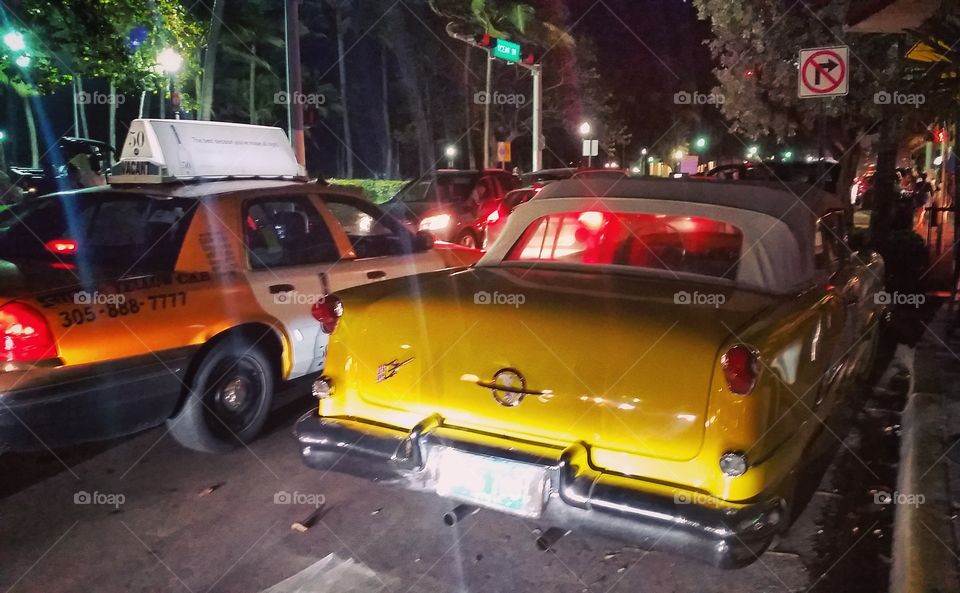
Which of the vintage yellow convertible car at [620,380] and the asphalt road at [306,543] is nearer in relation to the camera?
the vintage yellow convertible car at [620,380]

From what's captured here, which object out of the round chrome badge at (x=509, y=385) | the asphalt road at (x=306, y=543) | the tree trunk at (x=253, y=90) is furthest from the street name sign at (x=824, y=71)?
the tree trunk at (x=253, y=90)

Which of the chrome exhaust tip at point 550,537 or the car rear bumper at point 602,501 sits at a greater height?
the car rear bumper at point 602,501

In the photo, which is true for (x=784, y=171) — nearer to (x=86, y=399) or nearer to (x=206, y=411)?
(x=206, y=411)

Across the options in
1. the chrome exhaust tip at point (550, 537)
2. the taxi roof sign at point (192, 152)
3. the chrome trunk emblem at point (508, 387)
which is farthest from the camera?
the taxi roof sign at point (192, 152)

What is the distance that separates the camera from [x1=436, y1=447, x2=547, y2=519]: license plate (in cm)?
331

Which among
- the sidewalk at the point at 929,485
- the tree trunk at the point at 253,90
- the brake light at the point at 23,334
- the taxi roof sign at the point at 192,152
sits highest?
the tree trunk at the point at 253,90

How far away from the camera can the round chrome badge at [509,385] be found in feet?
11.5

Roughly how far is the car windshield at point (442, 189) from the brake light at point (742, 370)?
11.8 metres

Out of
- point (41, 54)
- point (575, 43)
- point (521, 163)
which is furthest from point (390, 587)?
point (521, 163)

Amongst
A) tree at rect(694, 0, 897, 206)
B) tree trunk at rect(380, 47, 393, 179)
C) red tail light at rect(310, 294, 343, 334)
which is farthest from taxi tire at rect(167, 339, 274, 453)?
tree trunk at rect(380, 47, 393, 179)

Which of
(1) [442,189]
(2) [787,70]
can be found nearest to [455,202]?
(1) [442,189]

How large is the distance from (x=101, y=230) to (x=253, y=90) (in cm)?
3675

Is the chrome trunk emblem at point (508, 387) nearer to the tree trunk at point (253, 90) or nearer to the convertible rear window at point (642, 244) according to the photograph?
the convertible rear window at point (642, 244)

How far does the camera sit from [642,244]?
15.3 feet
